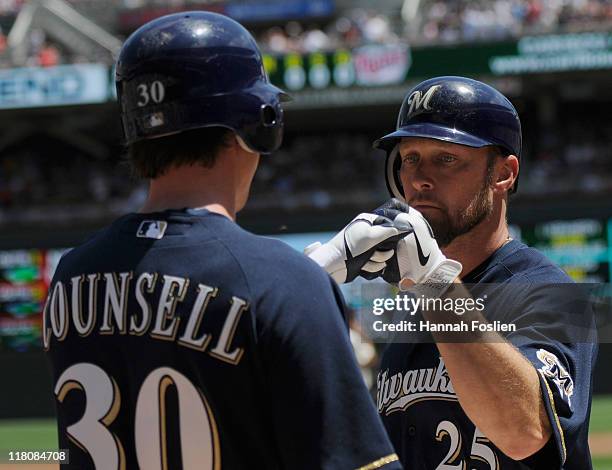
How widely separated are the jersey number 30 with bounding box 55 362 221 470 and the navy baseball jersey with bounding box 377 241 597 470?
87 centimetres

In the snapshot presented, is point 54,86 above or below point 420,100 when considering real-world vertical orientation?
below

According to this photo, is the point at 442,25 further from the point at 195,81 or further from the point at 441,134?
the point at 195,81

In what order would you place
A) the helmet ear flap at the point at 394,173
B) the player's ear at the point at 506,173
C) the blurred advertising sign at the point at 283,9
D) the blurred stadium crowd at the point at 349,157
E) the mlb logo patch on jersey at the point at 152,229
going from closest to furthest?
1. the mlb logo patch on jersey at the point at 152,229
2. the player's ear at the point at 506,173
3. the helmet ear flap at the point at 394,173
4. the blurred stadium crowd at the point at 349,157
5. the blurred advertising sign at the point at 283,9

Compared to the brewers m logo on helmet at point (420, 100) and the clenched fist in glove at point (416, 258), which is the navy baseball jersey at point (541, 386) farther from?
the brewers m logo on helmet at point (420, 100)

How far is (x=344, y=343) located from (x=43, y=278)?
536 inches

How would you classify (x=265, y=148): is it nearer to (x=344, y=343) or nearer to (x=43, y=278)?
(x=344, y=343)

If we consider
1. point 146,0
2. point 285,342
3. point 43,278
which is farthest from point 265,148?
point 146,0

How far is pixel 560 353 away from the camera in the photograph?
7.41ft

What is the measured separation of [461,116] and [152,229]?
1.09 m

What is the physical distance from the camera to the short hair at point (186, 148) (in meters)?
1.71

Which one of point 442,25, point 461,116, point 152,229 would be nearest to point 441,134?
point 461,116

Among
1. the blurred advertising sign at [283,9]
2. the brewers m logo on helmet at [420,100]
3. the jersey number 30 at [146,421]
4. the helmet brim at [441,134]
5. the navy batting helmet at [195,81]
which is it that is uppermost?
the blurred advertising sign at [283,9]

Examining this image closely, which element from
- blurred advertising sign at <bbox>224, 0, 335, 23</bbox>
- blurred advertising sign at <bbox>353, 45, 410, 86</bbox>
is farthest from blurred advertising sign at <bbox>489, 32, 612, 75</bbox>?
blurred advertising sign at <bbox>224, 0, 335, 23</bbox>

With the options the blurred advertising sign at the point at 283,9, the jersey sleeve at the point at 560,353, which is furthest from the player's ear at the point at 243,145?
the blurred advertising sign at the point at 283,9
